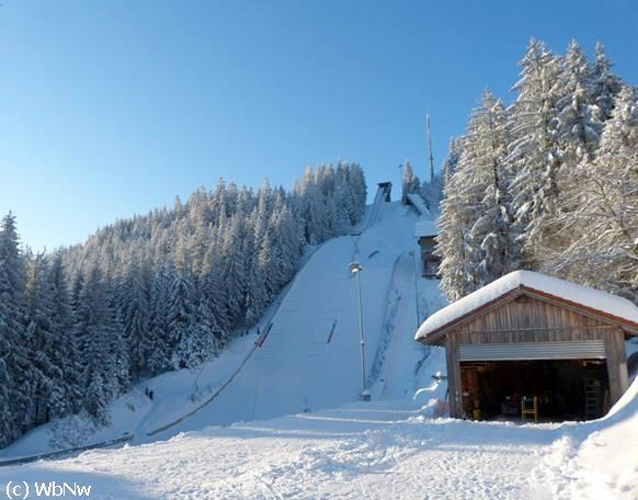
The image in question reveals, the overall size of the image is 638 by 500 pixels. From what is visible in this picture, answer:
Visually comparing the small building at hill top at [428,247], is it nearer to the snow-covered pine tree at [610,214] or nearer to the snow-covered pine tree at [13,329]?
the snow-covered pine tree at [610,214]

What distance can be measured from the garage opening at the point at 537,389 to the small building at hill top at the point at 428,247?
26.3 m

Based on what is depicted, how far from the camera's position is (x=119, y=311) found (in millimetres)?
41250

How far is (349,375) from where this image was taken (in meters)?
38.0

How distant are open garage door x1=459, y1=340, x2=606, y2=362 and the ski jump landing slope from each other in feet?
45.6

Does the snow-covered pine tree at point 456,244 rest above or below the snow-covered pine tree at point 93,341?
above

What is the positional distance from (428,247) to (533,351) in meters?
39.0

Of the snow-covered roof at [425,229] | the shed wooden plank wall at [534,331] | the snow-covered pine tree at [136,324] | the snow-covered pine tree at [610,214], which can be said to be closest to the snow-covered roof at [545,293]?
the shed wooden plank wall at [534,331]

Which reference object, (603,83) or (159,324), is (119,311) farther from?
(603,83)

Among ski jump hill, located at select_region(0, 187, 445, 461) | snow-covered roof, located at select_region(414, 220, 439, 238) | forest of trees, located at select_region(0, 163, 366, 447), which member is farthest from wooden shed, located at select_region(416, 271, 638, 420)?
snow-covered roof, located at select_region(414, 220, 439, 238)

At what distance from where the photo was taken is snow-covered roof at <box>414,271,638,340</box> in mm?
14609

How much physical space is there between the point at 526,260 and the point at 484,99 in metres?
11.2

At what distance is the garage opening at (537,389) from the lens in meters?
19.3

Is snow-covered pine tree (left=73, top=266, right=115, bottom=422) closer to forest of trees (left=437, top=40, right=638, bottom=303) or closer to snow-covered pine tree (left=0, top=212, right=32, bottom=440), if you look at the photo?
snow-covered pine tree (left=0, top=212, right=32, bottom=440)

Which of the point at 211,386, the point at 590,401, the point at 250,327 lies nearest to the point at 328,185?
the point at 250,327
